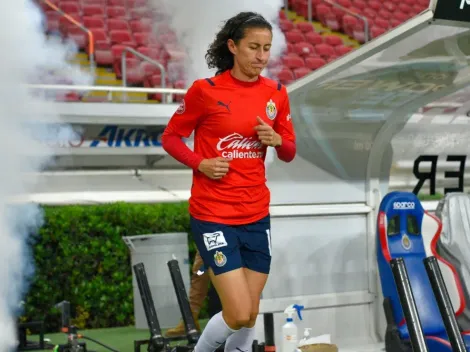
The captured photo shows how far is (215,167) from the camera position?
3875mm

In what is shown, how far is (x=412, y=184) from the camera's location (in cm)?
656

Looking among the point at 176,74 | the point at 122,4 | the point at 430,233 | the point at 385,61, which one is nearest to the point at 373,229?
the point at 430,233

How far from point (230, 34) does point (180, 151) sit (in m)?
0.62

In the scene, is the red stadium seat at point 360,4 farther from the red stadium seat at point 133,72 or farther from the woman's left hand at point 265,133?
the woman's left hand at point 265,133

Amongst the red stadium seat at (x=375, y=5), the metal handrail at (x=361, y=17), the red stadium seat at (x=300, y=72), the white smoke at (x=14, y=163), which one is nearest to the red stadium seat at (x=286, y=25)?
the metal handrail at (x=361, y=17)

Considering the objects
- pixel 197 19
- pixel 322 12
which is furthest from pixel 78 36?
pixel 322 12

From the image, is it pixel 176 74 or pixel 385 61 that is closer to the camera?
pixel 385 61

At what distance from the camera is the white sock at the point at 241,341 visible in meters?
4.22

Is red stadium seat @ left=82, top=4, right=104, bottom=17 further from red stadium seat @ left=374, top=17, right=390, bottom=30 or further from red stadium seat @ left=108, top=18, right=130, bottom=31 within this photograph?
red stadium seat @ left=374, top=17, right=390, bottom=30

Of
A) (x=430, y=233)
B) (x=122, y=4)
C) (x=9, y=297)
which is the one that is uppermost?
(x=122, y=4)

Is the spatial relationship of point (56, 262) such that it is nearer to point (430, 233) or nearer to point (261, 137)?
point (430, 233)

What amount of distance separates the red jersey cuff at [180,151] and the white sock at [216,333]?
76cm

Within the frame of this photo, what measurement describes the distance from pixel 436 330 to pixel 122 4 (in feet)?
32.4

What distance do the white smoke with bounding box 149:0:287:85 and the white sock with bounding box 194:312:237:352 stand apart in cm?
844
